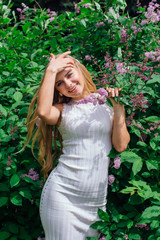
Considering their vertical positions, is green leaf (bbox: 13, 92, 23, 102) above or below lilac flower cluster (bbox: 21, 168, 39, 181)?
above

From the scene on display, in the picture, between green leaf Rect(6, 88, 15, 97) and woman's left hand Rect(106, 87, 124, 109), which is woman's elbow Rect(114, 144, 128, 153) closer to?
woman's left hand Rect(106, 87, 124, 109)

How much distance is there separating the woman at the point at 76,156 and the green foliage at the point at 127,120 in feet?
0.27

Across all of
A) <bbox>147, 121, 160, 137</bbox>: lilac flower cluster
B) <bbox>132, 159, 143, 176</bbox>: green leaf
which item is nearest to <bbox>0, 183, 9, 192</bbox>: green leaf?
<bbox>132, 159, 143, 176</bbox>: green leaf

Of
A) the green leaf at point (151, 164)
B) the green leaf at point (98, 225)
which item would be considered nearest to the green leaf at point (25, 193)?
the green leaf at point (98, 225)

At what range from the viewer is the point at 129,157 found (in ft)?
5.99

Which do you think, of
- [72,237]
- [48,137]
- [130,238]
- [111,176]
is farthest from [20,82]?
[130,238]

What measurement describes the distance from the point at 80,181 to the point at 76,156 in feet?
0.49

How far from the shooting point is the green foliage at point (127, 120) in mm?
1825

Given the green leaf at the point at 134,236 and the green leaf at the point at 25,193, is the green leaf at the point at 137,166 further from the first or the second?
the green leaf at the point at 25,193

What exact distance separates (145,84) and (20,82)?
109 centimetres

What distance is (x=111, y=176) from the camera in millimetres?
1952

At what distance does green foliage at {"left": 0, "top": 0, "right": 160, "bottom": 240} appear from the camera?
1825 millimetres

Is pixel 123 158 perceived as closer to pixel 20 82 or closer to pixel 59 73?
pixel 59 73

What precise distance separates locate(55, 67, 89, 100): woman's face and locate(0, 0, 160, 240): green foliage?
0.36ft
